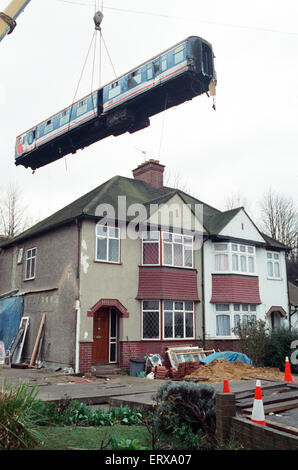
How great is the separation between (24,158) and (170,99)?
7.83 m

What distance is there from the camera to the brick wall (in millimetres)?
5070

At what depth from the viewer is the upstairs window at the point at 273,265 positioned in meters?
24.5

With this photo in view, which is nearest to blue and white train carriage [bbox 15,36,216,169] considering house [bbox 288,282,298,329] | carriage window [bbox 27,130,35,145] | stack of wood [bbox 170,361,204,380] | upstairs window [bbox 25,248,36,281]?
carriage window [bbox 27,130,35,145]

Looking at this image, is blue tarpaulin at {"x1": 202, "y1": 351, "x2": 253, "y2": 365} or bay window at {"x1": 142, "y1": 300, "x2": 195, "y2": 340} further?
bay window at {"x1": 142, "y1": 300, "x2": 195, "y2": 340}

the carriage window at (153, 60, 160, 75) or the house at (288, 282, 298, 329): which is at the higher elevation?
the carriage window at (153, 60, 160, 75)

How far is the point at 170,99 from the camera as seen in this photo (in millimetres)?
14078

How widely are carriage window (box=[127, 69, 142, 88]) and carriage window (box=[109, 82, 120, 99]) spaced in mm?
523

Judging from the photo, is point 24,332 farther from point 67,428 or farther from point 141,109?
point 67,428

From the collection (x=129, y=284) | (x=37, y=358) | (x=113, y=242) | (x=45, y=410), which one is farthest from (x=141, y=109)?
(x=37, y=358)

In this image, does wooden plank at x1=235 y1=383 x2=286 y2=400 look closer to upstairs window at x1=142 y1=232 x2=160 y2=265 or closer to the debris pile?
the debris pile

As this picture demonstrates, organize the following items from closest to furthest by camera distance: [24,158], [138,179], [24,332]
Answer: [24,158]
[24,332]
[138,179]

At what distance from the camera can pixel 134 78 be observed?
1470 centimetres

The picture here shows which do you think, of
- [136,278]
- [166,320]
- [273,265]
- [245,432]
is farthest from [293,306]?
[245,432]

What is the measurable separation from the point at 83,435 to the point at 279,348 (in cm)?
1294
